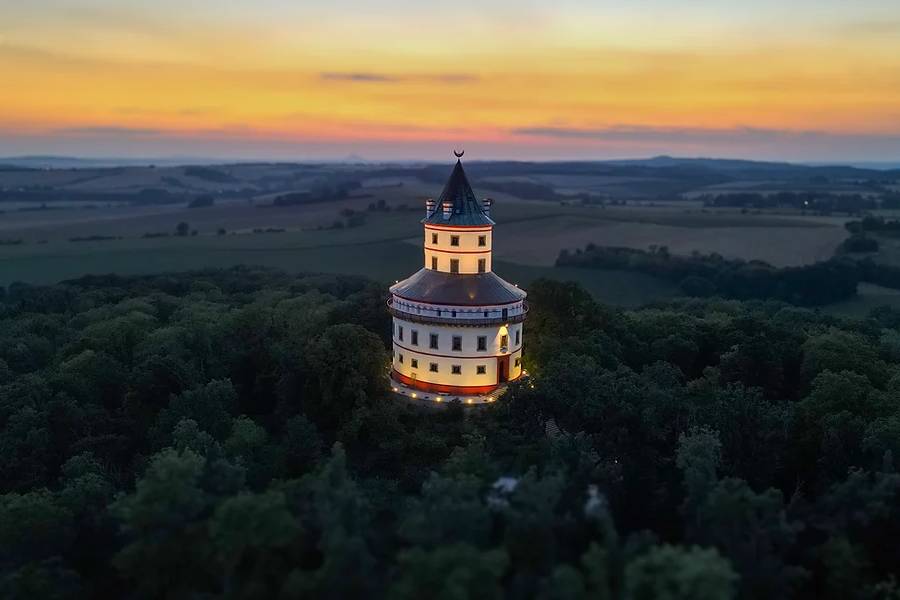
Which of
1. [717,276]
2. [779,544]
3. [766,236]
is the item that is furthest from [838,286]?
[779,544]

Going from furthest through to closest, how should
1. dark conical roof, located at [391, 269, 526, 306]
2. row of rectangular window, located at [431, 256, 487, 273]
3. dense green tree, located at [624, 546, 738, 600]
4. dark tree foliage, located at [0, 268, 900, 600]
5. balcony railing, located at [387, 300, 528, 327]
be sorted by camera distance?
row of rectangular window, located at [431, 256, 487, 273]
dark conical roof, located at [391, 269, 526, 306]
balcony railing, located at [387, 300, 528, 327]
dark tree foliage, located at [0, 268, 900, 600]
dense green tree, located at [624, 546, 738, 600]

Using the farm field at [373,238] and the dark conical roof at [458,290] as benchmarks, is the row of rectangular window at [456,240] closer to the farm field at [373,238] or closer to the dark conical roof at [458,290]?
the dark conical roof at [458,290]

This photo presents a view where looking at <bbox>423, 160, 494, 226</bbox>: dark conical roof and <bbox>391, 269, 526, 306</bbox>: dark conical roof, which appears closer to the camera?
<bbox>391, 269, 526, 306</bbox>: dark conical roof

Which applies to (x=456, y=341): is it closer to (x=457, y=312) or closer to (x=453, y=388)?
(x=457, y=312)

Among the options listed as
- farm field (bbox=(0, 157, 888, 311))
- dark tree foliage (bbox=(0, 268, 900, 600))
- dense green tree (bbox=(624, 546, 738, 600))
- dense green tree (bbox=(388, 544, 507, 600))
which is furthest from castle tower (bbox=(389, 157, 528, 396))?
farm field (bbox=(0, 157, 888, 311))

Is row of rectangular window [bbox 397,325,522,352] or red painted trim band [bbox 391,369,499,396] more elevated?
row of rectangular window [bbox 397,325,522,352]

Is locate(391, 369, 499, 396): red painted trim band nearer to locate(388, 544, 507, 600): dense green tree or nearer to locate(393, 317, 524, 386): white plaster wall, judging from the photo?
locate(393, 317, 524, 386): white plaster wall

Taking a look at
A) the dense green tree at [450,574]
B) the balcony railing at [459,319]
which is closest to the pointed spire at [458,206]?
the balcony railing at [459,319]

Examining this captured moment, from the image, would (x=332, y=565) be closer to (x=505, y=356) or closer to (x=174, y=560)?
(x=174, y=560)
